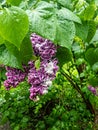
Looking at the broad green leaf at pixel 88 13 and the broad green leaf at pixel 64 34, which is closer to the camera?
the broad green leaf at pixel 64 34

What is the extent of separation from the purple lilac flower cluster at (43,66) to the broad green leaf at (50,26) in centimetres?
12

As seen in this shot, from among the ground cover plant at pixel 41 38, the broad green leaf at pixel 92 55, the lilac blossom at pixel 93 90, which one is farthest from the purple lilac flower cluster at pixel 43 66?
the lilac blossom at pixel 93 90

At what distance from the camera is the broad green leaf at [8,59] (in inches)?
36.8

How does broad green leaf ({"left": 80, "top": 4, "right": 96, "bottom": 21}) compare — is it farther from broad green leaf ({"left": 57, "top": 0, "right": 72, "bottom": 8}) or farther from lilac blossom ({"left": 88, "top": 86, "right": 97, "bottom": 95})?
lilac blossom ({"left": 88, "top": 86, "right": 97, "bottom": 95})

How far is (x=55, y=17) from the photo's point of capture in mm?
875

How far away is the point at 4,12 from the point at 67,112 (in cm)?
209

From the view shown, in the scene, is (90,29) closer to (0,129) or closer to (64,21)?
(64,21)

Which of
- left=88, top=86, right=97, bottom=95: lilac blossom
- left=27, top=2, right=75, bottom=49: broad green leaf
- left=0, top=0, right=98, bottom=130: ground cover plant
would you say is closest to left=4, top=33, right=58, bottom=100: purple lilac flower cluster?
left=0, top=0, right=98, bottom=130: ground cover plant

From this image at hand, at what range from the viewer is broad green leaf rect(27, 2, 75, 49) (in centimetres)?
80

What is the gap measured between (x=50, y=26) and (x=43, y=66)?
8.1 inches

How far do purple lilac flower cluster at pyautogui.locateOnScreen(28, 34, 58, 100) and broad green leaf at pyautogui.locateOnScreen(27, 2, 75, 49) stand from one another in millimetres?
121

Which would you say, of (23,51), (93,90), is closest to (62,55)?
(23,51)

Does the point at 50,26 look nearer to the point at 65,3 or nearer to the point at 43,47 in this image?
the point at 43,47

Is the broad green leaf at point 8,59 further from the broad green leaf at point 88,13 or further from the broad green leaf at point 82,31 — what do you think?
the broad green leaf at point 88,13
